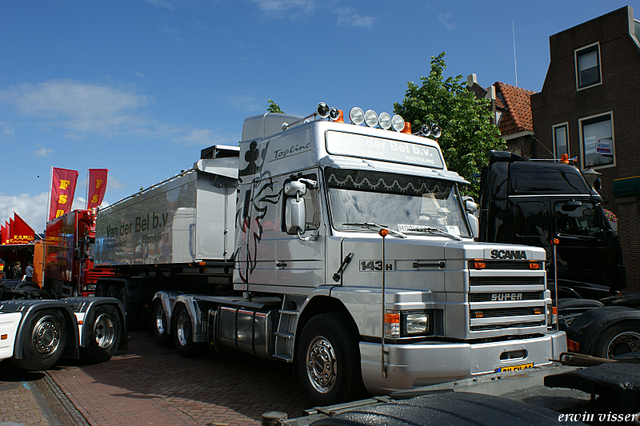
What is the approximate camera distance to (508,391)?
9.97 feet

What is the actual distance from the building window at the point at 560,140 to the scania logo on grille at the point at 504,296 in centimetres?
1856

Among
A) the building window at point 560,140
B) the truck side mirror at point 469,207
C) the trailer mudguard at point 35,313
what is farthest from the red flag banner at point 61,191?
the truck side mirror at point 469,207

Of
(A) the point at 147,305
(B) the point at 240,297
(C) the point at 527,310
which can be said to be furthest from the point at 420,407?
(A) the point at 147,305

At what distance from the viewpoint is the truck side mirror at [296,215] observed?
557 centimetres

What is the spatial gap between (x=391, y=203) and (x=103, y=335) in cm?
578

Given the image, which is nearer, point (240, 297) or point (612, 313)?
point (612, 313)

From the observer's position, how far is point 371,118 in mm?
6812

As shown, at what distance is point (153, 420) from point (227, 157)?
16.1ft

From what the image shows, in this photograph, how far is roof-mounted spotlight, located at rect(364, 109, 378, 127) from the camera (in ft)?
22.3

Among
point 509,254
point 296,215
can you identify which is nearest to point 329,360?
point 296,215

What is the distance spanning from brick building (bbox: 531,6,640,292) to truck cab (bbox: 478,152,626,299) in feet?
39.0

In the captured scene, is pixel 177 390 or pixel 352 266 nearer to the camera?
pixel 352 266

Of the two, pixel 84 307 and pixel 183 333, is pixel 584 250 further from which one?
pixel 84 307

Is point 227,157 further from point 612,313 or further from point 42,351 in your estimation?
point 612,313
